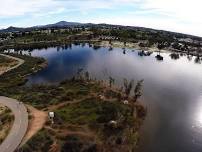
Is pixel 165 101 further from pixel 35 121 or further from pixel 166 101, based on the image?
pixel 35 121

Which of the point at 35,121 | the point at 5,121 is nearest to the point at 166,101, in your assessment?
the point at 35,121

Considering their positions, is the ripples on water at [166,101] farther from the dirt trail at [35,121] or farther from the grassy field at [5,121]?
the grassy field at [5,121]

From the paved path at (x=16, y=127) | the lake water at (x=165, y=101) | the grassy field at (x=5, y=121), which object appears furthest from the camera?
the lake water at (x=165, y=101)

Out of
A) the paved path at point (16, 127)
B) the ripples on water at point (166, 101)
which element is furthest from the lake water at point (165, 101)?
the paved path at point (16, 127)

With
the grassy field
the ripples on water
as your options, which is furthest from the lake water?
the grassy field

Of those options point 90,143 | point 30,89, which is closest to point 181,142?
point 90,143

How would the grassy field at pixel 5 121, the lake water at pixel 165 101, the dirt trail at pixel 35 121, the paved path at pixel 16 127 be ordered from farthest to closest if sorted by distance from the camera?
the lake water at pixel 165 101
the grassy field at pixel 5 121
the dirt trail at pixel 35 121
the paved path at pixel 16 127

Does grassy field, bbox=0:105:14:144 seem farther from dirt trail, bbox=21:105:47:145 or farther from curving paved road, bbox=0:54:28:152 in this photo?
dirt trail, bbox=21:105:47:145

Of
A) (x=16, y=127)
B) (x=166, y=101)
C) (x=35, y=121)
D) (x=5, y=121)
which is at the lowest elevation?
(x=166, y=101)
